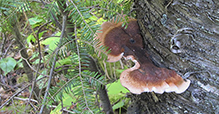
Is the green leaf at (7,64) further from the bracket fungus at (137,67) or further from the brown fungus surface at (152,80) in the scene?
the brown fungus surface at (152,80)

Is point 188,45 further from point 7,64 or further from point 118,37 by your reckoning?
point 7,64

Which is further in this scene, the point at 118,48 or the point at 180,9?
the point at 118,48

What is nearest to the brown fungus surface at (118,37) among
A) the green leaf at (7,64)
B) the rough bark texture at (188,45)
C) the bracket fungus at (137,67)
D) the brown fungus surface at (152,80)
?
the bracket fungus at (137,67)

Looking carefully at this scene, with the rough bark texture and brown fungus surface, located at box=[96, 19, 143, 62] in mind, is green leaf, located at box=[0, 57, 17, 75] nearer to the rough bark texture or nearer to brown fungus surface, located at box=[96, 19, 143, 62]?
brown fungus surface, located at box=[96, 19, 143, 62]

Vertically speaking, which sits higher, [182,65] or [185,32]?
[185,32]

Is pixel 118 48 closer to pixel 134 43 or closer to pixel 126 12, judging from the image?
pixel 134 43

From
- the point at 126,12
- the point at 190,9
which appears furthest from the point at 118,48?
the point at 190,9
